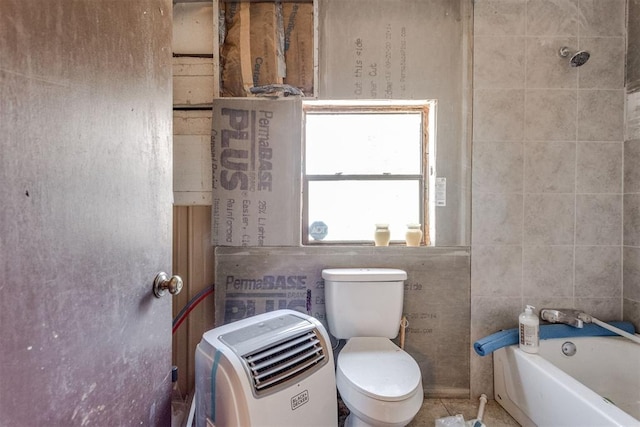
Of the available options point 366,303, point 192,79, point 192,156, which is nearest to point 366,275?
point 366,303

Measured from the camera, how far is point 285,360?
105 centimetres

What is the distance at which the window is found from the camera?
73.9 inches

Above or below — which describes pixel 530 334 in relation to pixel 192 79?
below

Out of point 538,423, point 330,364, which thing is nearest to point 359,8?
point 330,364

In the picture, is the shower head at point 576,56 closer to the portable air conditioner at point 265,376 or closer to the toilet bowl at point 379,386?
the toilet bowl at point 379,386

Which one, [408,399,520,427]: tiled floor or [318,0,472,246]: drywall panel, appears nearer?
[408,399,520,427]: tiled floor

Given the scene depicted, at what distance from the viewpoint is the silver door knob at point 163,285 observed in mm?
810

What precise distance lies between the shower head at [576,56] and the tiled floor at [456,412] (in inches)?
75.7

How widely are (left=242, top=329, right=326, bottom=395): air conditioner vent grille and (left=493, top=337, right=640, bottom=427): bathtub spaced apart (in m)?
1.03

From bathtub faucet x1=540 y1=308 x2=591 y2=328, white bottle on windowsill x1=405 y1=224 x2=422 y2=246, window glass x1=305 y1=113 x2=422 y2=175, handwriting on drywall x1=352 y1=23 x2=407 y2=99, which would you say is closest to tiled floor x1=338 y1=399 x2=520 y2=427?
bathtub faucet x1=540 y1=308 x2=591 y2=328

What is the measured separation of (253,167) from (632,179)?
2.12m

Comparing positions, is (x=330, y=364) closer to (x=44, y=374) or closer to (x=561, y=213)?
(x=44, y=374)

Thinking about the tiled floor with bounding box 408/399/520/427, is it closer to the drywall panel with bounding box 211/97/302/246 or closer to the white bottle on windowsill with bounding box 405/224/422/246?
the white bottle on windowsill with bounding box 405/224/422/246

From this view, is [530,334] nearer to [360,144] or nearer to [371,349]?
[371,349]
